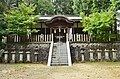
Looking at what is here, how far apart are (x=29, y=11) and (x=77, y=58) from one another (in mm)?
6252

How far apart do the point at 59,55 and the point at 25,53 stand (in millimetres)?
3201

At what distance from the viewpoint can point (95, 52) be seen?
16.7 m

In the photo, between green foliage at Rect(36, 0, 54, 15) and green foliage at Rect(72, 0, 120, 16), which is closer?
green foliage at Rect(72, 0, 120, 16)

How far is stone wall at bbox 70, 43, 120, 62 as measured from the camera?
16578 mm

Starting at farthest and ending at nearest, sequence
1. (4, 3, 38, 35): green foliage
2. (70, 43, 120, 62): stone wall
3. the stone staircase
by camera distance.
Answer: (70, 43, 120, 62): stone wall < (4, 3, 38, 35): green foliage < the stone staircase

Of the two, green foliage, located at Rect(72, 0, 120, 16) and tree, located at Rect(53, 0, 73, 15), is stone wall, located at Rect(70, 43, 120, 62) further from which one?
tree, located at Rect(53, 0, 73, 15)

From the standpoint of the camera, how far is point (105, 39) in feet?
56.5

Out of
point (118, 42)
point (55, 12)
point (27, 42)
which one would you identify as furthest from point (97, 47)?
point (55, 12)

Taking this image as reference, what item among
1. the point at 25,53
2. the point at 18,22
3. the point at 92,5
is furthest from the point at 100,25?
the point at 92,5

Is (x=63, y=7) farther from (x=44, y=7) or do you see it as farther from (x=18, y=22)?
(x=18, y=22)

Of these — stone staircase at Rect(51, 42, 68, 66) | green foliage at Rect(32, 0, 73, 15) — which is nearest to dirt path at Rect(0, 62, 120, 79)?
stone staircase at Rect(51, 42, 68, 66)

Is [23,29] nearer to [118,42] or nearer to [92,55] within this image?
[92,55]

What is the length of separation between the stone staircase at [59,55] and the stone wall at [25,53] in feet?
3.11

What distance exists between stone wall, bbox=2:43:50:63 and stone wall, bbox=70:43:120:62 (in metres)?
2.67
